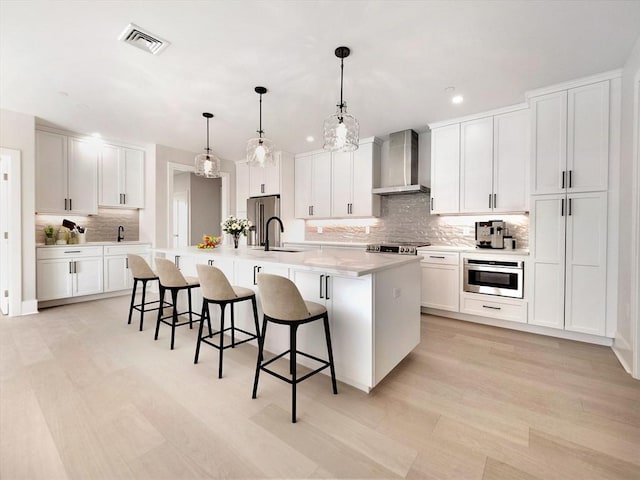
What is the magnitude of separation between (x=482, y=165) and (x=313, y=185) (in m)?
2.99

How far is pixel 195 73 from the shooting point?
9.71ft

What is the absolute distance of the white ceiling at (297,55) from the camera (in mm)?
2129

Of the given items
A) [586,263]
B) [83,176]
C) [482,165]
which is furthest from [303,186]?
[586,263]

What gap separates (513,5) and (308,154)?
4.17m

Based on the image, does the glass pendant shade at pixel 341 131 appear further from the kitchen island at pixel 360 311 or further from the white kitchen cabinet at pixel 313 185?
the white kitchen cabinet at pixel 313 185

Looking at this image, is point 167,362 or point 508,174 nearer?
point 167,362

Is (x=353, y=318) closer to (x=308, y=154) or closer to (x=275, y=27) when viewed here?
(x=275, y=27)

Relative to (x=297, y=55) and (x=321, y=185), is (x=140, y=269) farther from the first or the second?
(x=321, y=185)

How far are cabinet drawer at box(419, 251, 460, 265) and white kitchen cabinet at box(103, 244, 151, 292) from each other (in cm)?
481

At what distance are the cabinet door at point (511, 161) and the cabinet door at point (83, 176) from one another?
6229 millimetres

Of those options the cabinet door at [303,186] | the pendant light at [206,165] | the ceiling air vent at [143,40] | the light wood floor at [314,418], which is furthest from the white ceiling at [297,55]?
the light wood floor at [314,418]

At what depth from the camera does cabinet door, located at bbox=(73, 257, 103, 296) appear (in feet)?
15.1

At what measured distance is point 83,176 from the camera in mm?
4855

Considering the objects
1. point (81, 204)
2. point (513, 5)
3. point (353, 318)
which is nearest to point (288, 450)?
point (353, 318)
